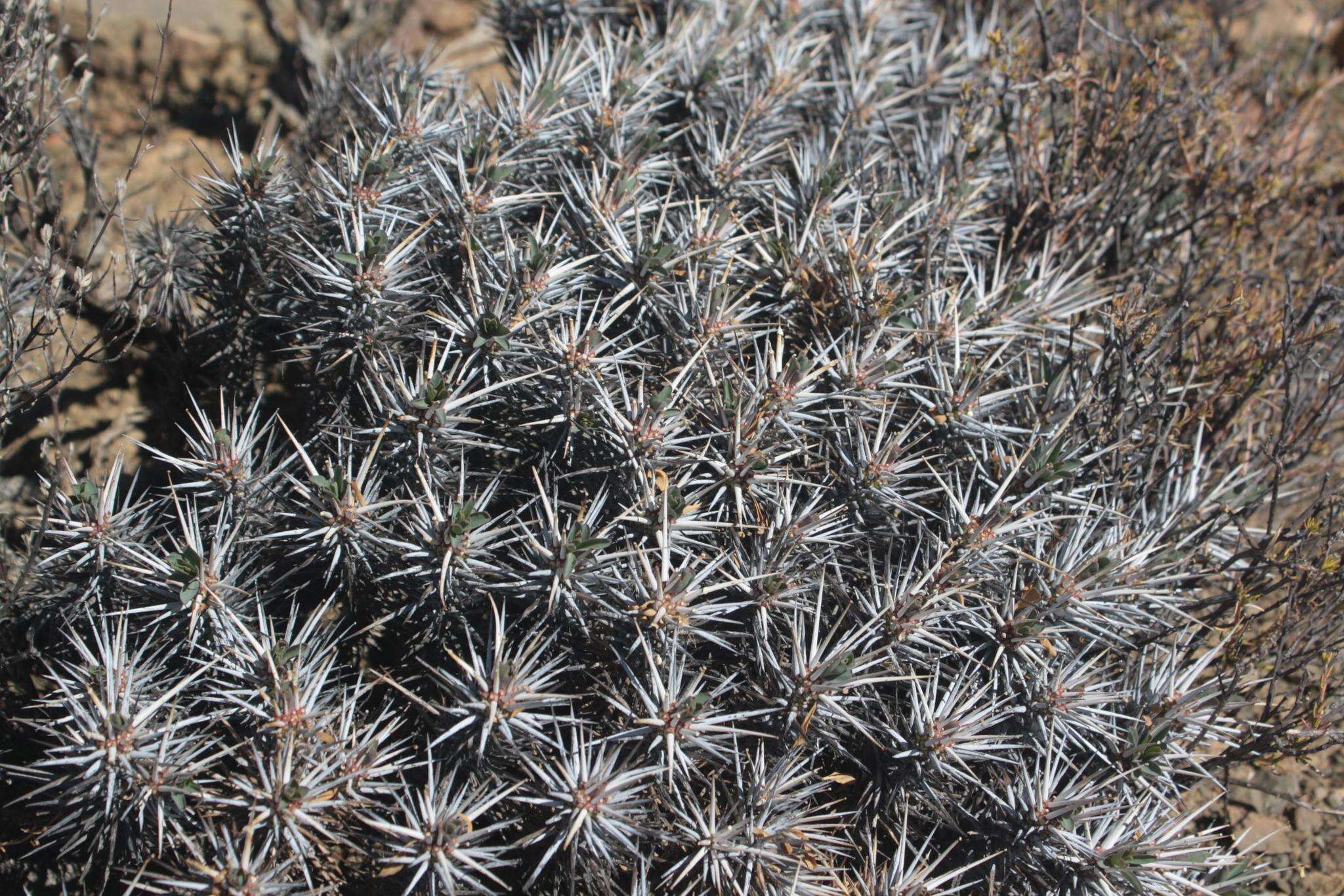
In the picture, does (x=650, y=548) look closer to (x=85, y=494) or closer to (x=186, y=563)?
(x=186, y=563)

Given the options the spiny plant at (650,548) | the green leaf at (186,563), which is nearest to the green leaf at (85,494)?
the spiny plant at (650,548)

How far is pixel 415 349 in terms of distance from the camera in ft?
10.6

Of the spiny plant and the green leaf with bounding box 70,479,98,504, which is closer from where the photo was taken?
the spiny plant

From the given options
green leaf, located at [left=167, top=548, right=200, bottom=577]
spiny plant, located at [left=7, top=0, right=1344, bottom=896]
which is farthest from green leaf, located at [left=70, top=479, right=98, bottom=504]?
green leaf, located at [left=167, top=548, right=200, bottom=577]

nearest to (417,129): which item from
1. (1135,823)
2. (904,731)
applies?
(904,731)

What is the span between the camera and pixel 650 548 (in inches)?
109

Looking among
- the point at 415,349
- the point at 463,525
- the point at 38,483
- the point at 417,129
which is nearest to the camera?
the point at 463,525

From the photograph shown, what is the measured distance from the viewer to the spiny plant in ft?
8.74

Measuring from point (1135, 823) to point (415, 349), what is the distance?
2.71 m

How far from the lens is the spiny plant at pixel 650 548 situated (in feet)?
8.74

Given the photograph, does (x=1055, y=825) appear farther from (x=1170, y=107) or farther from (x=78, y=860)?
(x=1170, y=107)

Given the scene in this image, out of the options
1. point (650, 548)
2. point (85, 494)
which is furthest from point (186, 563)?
point (650, 548)

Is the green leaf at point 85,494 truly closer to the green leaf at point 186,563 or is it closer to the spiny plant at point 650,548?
the spiny plant at point 650,548

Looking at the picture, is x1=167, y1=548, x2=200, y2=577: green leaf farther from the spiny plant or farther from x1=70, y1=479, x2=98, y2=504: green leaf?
x1=70, y1=479, x2=98, y2=504: green leaf
